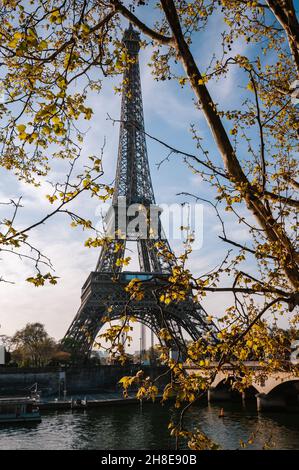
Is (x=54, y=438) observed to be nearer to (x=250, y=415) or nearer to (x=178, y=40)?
(x=250, y=415)

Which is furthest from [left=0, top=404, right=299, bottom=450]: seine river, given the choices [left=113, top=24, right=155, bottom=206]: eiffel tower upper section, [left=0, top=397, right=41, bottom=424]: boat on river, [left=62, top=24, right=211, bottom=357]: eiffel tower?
[left=113, top=24, right=155, bottom=206]: eiffel tower upper section

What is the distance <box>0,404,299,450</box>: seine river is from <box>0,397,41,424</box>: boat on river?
1.03 metres

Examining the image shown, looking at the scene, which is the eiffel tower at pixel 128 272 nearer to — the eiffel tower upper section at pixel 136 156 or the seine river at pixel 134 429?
the eiffel tower upper section at pixel 136 156

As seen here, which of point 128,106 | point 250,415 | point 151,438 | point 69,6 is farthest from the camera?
point 128,106

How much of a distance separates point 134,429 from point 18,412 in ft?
36.3

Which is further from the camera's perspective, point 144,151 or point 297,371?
point 144,151

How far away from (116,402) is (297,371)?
1596 inches

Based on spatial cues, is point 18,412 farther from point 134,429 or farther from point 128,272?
point 128,272

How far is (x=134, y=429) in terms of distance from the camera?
31.2m

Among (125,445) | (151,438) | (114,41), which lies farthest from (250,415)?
(114,41)

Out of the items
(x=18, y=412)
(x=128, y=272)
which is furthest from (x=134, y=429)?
(x=128, y=272)

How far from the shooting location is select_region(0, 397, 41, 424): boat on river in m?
35.6

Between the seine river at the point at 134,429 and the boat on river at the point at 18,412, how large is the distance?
1.03 metres

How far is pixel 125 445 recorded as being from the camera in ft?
84.7
